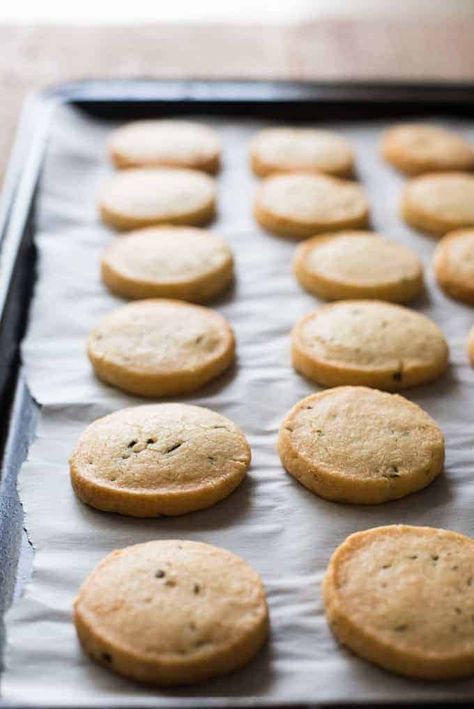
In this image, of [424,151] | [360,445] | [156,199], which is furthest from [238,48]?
[360,445]

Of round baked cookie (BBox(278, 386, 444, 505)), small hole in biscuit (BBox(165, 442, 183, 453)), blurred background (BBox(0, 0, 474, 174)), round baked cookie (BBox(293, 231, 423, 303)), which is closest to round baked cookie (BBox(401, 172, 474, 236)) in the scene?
round baked cookie (BBox(293, 231, 423, 303))

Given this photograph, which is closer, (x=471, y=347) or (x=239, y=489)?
(x=239, y=489)

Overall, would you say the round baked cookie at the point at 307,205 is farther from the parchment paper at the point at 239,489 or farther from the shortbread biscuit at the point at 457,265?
the shortbread biscuit at the point at 457,265

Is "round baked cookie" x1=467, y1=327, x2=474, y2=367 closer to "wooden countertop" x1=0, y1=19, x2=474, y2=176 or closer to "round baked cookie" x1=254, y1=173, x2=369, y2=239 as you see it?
"round baked cookie" x1=254, y1=173, x2=369, y2=239

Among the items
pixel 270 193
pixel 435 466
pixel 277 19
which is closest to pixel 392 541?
pixel 435 466

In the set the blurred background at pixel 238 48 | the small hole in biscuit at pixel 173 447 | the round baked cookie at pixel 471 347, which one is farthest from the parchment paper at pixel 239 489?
the blurred background at pixel 238 48

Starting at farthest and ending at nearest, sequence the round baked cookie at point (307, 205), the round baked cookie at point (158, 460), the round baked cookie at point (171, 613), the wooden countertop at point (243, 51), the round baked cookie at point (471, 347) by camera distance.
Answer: the wooden countertop at point (243, 51) < the round baked cookie at point (307, 205) < the round baked cookie at point (471, 347) < the round baked cookie at point (158, 460) < the round baked cookie at point (171, 613)

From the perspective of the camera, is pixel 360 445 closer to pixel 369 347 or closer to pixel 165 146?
pixel 369 347
